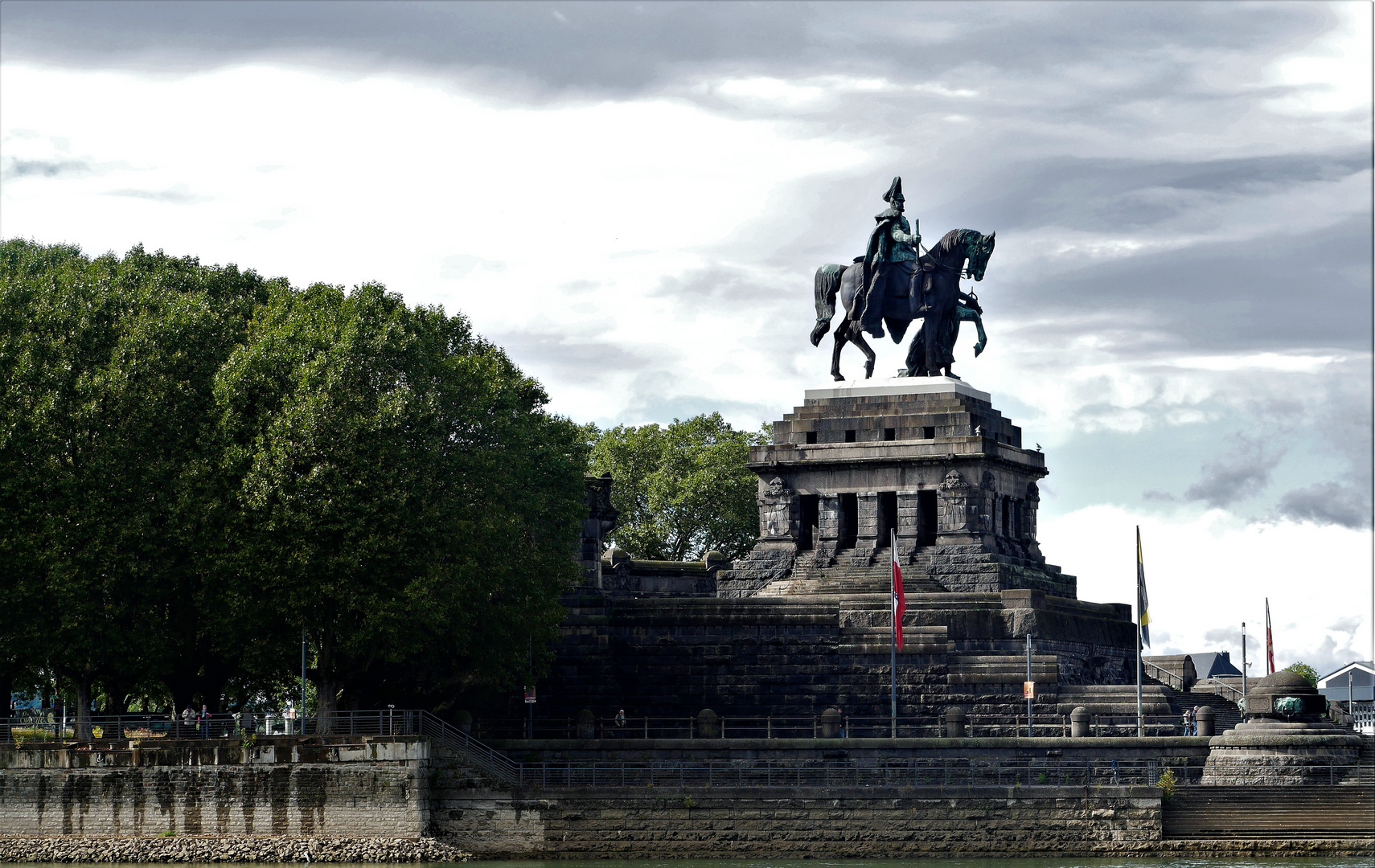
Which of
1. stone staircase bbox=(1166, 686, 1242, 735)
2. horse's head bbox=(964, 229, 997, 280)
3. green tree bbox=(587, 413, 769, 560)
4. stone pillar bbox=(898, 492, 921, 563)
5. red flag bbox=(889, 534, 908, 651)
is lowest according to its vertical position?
stone staircase bbox=(1166, 686, 1242, 735)

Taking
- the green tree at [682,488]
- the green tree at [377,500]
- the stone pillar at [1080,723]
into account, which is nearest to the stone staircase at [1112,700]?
the stone pillar at [1080,723]

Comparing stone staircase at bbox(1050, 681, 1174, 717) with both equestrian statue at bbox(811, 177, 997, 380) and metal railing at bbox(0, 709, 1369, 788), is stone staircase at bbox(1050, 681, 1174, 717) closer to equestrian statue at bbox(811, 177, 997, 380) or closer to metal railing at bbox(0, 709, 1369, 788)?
metal railing at bbox(0, 709, 1369, 788)

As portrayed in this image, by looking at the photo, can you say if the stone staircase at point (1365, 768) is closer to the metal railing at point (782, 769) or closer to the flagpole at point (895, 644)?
the metal railing at point (782, 769)

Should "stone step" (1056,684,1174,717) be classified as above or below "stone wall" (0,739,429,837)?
above

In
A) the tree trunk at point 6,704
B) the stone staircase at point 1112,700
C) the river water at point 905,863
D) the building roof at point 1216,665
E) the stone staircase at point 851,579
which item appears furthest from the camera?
the building roof at point 1216,665

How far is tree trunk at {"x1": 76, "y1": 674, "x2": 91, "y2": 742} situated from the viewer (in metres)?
62.4

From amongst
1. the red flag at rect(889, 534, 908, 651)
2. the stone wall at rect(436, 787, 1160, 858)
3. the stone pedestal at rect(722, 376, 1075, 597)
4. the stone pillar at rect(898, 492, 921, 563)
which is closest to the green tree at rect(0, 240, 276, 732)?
the stone wall at rect(436, 787, 1160, 858)

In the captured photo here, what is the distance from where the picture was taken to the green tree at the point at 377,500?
2381 inches

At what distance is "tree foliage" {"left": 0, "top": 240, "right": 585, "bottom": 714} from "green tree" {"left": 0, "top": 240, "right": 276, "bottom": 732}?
0.18 feet

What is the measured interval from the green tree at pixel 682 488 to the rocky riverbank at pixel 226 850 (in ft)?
155

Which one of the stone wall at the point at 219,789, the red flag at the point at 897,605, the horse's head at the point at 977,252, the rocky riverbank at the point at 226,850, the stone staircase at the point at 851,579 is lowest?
the rocky riverbank at the point at 226,850

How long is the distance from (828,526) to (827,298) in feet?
Answer: 27.6

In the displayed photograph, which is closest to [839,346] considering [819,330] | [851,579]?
[819,330]

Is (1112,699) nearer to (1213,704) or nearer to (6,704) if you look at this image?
(1213,704)
